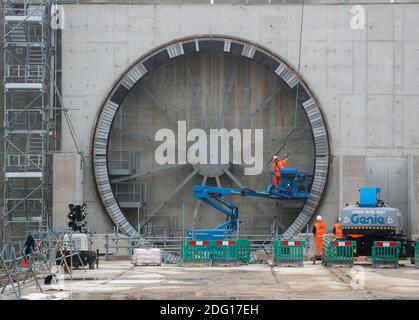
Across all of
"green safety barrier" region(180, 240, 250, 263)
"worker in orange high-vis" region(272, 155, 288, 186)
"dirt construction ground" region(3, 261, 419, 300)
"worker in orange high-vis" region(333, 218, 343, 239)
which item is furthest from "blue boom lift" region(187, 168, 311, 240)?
"dirt construction ground" region(3, 261, 419, 300)

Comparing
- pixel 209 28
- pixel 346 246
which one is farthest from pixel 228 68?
pixel 346 246

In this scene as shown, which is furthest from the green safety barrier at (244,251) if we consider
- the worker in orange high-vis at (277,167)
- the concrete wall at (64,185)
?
the concrete wall at (64,185)

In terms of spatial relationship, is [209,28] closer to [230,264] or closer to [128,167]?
[128,167]

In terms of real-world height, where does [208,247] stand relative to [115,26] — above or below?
below

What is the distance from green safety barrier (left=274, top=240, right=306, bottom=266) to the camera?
123 feet

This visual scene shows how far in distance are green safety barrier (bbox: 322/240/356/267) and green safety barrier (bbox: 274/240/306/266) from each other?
111cm

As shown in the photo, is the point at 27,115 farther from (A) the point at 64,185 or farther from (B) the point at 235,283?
(B) the point at 235,283

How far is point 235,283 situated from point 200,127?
17.3 meters

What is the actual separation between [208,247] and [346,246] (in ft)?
15.3

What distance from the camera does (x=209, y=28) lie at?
146ft

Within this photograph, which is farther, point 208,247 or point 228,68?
point 228,68

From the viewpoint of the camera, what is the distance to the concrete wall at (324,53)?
44.3 m

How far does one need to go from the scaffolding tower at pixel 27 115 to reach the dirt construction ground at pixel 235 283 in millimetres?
7641

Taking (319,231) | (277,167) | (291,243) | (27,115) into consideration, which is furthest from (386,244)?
(27,115)
